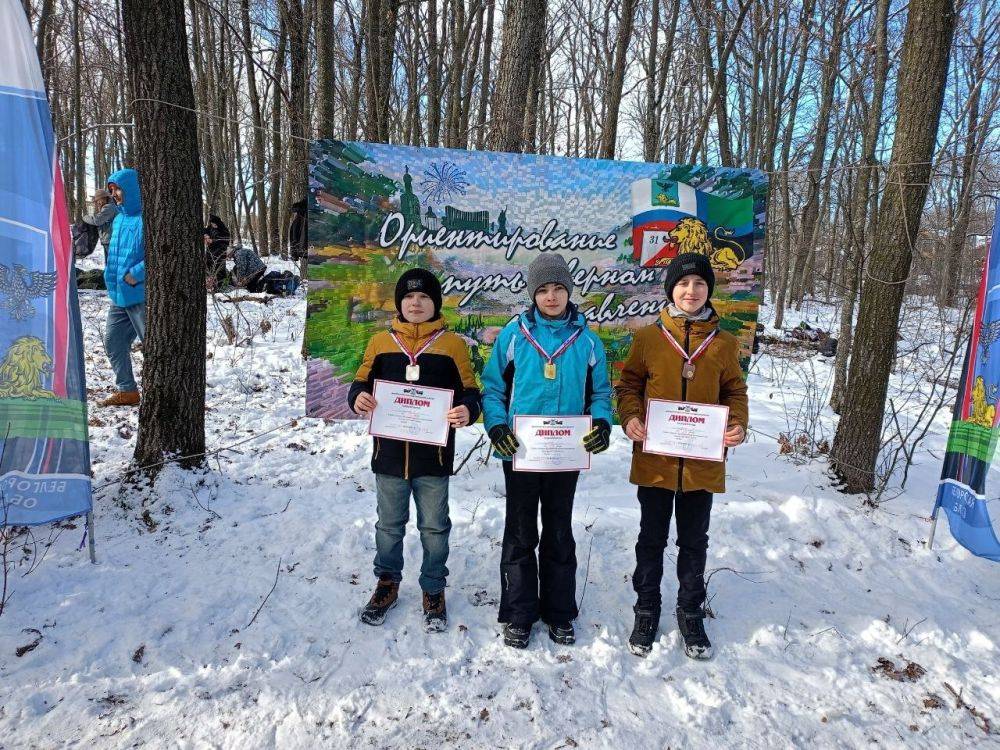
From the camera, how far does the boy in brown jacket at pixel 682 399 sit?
2.75m

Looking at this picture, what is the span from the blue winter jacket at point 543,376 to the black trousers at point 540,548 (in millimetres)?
297

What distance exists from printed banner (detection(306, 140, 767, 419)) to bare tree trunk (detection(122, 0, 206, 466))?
2.68 ft

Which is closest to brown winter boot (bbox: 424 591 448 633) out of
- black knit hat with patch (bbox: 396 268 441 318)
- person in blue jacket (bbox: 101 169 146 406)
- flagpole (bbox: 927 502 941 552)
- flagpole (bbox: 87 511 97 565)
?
black knit hat with patch (bbox: 396 268 441 318)

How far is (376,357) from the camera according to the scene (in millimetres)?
2869

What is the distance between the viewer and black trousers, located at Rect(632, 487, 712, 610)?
2.83 metres

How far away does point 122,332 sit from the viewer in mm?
5461

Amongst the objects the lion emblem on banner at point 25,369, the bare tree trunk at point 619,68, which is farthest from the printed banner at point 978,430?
the bare tree trunk at point 619,68

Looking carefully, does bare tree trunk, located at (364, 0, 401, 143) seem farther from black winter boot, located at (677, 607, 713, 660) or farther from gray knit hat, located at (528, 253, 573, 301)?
black winter boot, located at (677, 607, 713, 660)

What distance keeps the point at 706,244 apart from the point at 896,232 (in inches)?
51.9

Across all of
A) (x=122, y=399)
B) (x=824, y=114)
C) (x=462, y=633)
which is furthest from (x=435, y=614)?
(x=824, y=114)

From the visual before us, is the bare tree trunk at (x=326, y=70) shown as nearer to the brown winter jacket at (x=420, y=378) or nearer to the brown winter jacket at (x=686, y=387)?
the brown winter jacket at (x=420, y=378)

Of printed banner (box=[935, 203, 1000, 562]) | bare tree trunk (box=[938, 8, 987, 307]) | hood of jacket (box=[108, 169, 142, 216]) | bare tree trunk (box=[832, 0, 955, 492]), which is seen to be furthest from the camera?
bare tree trunk (box=[938, 8, 987, 307])

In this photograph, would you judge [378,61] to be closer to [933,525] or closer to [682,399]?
[682,399]

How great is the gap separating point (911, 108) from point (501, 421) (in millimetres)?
3843
